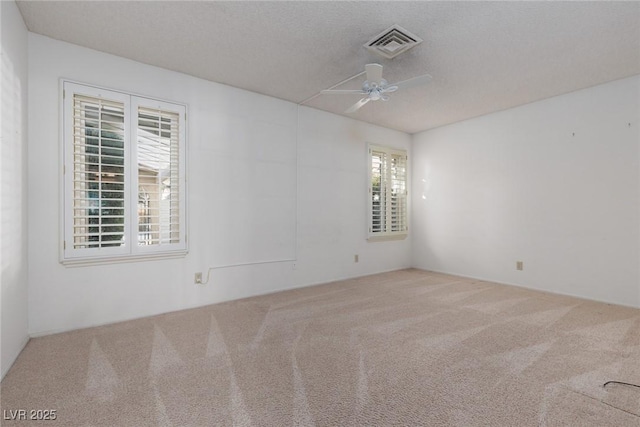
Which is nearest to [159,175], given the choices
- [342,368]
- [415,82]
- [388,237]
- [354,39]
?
[354,39]

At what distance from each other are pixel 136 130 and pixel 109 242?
1.18 meters

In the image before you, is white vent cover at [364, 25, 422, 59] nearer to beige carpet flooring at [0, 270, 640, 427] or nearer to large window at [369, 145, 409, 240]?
large window at [369, 145, 409, 240]

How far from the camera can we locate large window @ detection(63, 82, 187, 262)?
2.89 metres

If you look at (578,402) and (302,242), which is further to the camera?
(302,242)

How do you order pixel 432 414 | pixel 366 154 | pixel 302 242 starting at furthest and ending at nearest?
pixel 366 154
pixel 302 242
pixel 432 414

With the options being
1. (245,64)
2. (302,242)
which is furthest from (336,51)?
(302,242)

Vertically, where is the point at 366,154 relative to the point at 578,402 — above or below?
above

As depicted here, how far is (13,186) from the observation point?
→ 231 centimetres

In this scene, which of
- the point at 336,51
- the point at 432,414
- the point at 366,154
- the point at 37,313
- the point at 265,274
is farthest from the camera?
the point at 366,154

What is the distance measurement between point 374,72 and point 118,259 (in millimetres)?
3092

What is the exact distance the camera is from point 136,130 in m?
3.19

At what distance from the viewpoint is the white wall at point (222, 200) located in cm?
278

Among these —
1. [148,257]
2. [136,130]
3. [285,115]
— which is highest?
[285,115]

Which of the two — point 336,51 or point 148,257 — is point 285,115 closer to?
point 336,51
